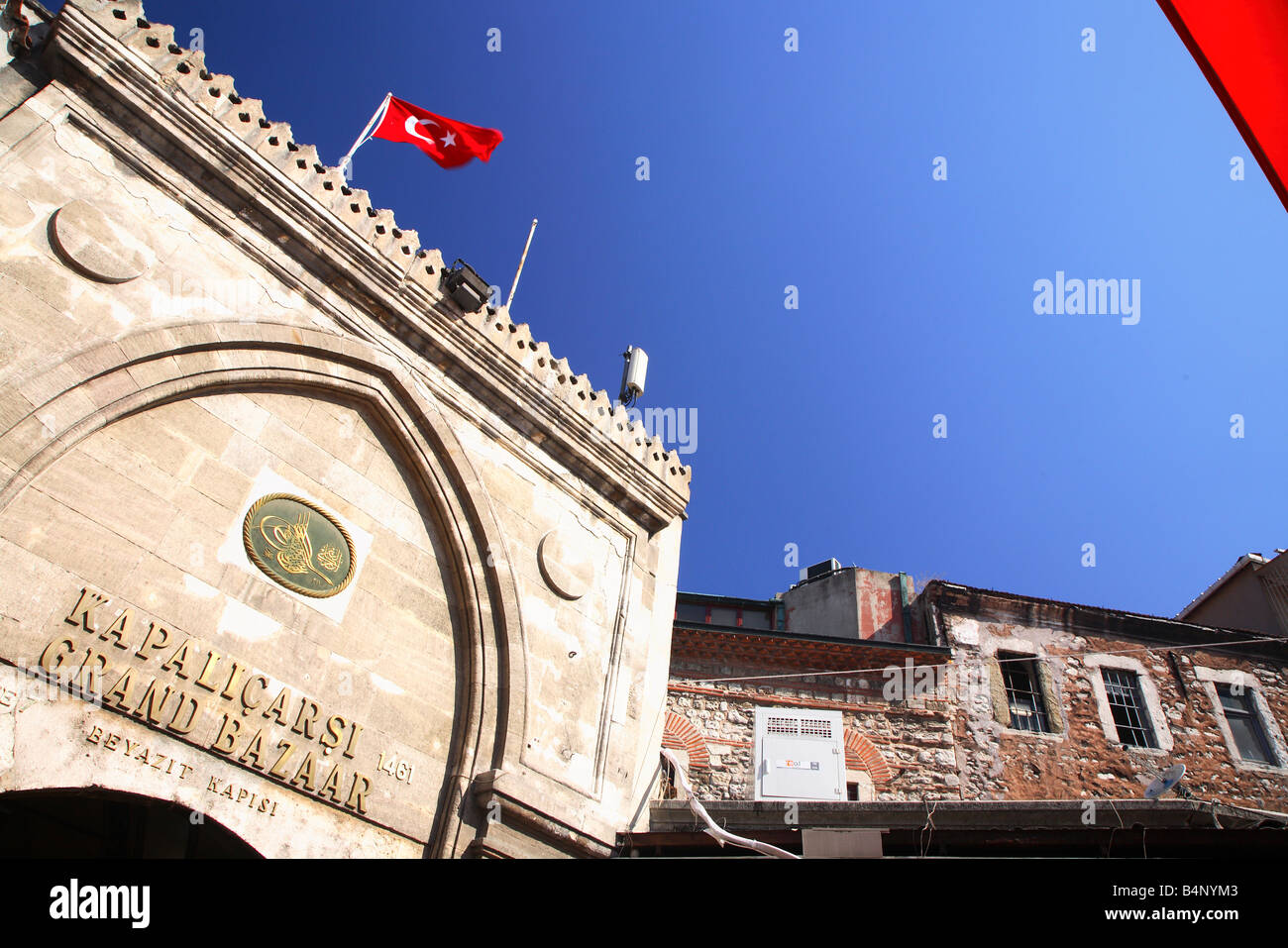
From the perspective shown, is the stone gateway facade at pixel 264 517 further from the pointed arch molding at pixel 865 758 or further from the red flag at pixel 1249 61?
the pointed arch molding at pixel 865 758

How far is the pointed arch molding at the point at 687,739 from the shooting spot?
48.2 feet

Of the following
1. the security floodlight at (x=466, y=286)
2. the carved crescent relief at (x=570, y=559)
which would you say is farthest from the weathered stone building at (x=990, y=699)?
the security floodlight at (x=466, y=286)

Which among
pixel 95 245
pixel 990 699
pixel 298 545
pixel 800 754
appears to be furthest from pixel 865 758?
pixel 95 245

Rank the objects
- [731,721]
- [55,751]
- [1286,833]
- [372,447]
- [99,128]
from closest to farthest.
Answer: [55,751] → [1286,833] → [99,128] → [372,447] → [731,721]

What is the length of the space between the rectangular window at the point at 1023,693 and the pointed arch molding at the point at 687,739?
657 cm

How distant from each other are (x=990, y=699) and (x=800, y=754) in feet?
14.7

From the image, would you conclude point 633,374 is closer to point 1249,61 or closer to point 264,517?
point 264,517

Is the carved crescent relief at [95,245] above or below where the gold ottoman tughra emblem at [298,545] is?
above

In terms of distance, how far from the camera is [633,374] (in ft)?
38.3
